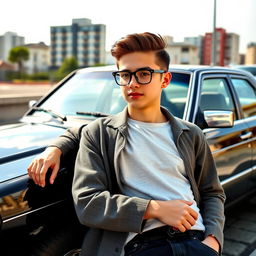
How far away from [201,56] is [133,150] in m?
145

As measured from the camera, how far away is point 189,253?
1944mm

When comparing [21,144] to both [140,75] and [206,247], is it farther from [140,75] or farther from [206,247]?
[206,247]

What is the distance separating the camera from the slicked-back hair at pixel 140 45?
211 cm

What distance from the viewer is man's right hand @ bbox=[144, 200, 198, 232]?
75.2 inches

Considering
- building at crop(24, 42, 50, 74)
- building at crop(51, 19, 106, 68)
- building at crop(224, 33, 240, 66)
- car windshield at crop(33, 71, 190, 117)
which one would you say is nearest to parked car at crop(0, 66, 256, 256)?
car windshield at crop(33, 71, 190, 117)

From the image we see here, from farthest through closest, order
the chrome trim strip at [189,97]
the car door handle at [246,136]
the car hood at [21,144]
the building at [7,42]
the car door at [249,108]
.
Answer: the building at [7,42] < the car door at [249,108] < the car door handle at [246,136] < the chrome trim strip at [189,97] < the car hood at [21,144]

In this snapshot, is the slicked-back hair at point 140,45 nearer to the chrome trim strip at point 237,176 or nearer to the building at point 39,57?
the chrome trim strip at point 237,176

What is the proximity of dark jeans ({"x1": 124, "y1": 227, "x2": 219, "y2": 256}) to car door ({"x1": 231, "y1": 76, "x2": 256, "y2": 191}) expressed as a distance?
2.11m

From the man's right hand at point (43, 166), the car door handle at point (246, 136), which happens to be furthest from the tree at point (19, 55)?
the man's right hand at point (43, 166)

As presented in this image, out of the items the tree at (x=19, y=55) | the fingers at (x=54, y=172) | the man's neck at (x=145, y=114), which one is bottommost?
the fingers at (x=54, y=172)

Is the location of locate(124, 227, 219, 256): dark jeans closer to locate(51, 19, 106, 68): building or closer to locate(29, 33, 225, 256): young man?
locate(29, 33, 225, 256): young man

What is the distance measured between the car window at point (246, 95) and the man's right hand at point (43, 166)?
243 cm

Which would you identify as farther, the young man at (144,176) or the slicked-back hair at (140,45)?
the slicked-back hair at (140,45)

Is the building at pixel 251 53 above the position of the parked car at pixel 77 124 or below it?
above
